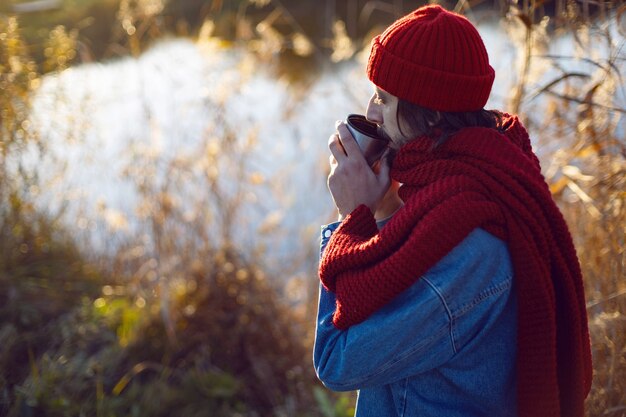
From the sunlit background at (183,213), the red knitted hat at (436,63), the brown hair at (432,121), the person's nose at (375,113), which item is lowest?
the sunlit background at (183,213)

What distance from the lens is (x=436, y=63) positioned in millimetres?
1417

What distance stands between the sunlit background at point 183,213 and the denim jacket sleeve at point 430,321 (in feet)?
3.60

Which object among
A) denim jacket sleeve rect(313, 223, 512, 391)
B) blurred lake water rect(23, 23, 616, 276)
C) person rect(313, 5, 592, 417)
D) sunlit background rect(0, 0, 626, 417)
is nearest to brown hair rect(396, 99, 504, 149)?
person rect(313, 5, 592, 417)

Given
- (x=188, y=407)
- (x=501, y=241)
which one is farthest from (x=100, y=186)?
(x=501, y=241)

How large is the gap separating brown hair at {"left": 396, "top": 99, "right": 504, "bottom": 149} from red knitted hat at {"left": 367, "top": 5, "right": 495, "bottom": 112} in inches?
1.2

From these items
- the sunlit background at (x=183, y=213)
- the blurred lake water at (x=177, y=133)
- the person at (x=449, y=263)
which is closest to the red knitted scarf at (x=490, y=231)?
the person at (x=449, y=263)

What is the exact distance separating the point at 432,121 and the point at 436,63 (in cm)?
13

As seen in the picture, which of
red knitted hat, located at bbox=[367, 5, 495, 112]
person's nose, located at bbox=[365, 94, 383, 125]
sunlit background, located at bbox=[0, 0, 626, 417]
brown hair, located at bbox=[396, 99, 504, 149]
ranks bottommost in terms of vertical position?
sunlit background, located at bbox=[0, 0, 626, 417]

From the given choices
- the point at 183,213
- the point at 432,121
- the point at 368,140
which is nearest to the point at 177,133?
the point at 183,213

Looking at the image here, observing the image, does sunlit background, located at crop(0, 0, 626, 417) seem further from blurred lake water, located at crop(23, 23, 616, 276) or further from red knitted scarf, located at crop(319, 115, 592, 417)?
red knitted scarf, located at crop(319, 115, 592, 417)

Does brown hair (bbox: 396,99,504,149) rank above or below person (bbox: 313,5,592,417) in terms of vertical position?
above

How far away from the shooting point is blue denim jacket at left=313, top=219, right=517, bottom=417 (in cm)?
135

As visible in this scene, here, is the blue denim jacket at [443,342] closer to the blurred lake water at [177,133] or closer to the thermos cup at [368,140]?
the thermos cup at [368,140]

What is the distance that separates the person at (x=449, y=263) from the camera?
4.44ft
